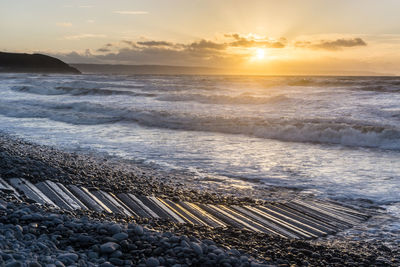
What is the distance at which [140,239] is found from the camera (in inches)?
139

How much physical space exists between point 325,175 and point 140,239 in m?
4.59

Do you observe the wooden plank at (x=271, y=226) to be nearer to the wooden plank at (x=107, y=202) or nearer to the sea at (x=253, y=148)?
the sea at (x=253, y=148)

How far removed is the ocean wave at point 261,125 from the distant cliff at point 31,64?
297 feet

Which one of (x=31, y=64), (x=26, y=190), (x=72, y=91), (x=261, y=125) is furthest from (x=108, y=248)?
(x=31, y=64)

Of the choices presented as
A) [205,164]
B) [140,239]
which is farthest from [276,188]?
[140,239]

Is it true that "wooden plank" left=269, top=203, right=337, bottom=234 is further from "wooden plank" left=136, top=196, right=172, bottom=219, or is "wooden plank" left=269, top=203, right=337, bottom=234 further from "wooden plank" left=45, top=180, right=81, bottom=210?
"wooden plank" left=45, top=180, right=81, bottom=210

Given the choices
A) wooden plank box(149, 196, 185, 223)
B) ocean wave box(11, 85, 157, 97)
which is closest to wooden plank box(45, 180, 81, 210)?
wooden plank box(149, 196, 185, 223)

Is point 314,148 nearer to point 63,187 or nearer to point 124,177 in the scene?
point 124,177

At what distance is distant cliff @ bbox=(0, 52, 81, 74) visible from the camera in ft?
325

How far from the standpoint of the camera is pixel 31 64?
105062 mm

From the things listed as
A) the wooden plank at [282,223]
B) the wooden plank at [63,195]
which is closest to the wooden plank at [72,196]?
the wooden plank at [63,195]

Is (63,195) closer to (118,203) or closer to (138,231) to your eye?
(118,203)

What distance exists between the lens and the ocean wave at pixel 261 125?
11.3m

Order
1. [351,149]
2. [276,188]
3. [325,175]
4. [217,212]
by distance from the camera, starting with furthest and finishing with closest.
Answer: [351,149]
[325,175]
[276,188]
[217,212]
